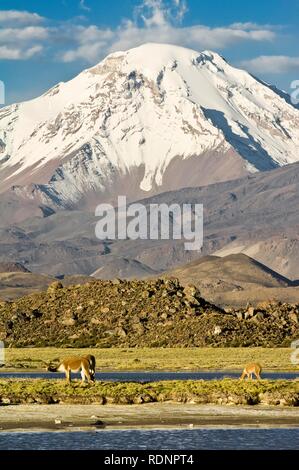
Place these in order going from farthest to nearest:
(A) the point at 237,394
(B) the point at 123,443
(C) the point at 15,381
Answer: (C) the point at 15,381 → (A) the point at 237,394 → (B) the point at 123,443

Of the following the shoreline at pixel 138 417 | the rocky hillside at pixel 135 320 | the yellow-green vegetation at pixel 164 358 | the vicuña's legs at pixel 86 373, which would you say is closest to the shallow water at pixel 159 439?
the shoreline at pixel 138 417

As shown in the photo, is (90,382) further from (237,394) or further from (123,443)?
(123,443)

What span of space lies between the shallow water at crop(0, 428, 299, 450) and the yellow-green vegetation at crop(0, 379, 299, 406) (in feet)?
31.5

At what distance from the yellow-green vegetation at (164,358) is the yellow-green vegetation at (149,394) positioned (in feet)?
142

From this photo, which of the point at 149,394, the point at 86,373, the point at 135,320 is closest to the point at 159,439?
the point at 149,394

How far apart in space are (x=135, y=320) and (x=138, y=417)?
9949 centimetres

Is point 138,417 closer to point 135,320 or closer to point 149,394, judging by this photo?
point 149,394

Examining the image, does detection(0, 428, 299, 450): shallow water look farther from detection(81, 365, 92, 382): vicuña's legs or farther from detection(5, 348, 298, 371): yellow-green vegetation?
detection(5, 348, 298, 371): yellow-green vegetation

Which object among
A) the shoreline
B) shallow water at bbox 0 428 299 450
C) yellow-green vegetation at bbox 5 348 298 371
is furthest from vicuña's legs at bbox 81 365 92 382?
yellow-green vegetation at bbox 5 348 298 371

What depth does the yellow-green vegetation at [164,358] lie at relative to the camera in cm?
10875

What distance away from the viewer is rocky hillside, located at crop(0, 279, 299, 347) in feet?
483

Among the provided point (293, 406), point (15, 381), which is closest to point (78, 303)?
point (15, 381)

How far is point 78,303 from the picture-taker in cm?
15738
